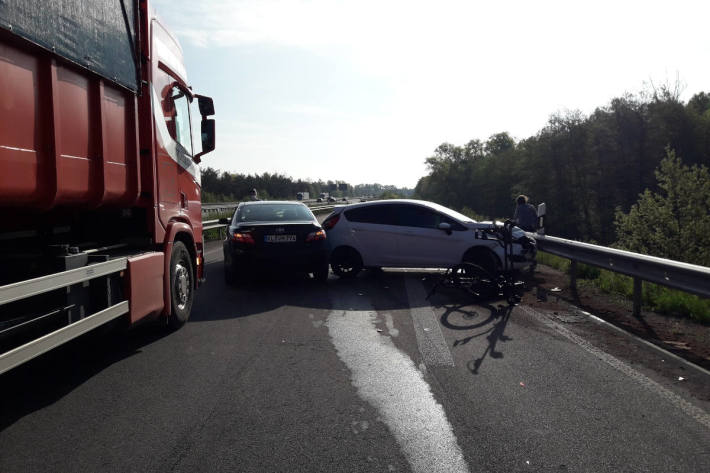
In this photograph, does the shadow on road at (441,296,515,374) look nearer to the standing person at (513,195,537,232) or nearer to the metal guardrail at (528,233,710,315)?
the metal guardrail at (528,233,710,315)

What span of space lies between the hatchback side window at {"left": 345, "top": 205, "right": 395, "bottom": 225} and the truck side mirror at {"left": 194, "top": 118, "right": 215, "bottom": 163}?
387 cm

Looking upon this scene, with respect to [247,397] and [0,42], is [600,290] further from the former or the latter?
Answer: [0,42]

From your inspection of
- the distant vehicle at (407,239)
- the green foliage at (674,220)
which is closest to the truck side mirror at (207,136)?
the distant vehicle at (407,239)

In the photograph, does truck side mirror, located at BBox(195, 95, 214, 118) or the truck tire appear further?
truck side mirror, located at BBox(195, 95, 214, 118)

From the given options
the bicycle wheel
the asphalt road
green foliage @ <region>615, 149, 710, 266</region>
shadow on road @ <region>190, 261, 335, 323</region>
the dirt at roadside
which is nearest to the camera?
the asphalt road

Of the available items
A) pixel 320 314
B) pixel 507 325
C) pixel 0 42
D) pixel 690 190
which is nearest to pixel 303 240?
pixel 320 314

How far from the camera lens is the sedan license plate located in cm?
972

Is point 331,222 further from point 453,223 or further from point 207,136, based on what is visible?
point 207,136

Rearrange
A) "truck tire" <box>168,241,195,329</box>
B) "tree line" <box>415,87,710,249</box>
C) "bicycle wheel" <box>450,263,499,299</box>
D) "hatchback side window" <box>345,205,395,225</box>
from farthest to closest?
1. "tree line" <box>415,87,710,249</box>
2. "hatchback side window" <box>345,205,395,225</box>
3. "bicycle wheel" <box>450,263,499,299</box>
4. "truck tire" <box>168,241,195,329</box>

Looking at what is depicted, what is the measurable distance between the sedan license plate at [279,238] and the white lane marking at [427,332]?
7.33 ft

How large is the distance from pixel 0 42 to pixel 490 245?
8645 mm

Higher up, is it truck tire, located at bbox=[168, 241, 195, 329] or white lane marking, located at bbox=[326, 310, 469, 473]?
truck tire, located at bbox=[168, 241, 195, 329]

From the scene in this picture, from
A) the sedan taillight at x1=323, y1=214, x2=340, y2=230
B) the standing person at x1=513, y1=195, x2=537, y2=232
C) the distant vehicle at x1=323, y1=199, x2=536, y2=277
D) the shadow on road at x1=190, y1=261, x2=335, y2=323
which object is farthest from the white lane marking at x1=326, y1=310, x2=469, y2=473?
the standing person at x1=513, y1=195, x2=537, y2=232

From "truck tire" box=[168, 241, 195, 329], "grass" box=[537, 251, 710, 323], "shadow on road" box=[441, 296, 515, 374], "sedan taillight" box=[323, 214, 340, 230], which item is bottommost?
"shadow on road" box=[441, 296, 515, 374]
